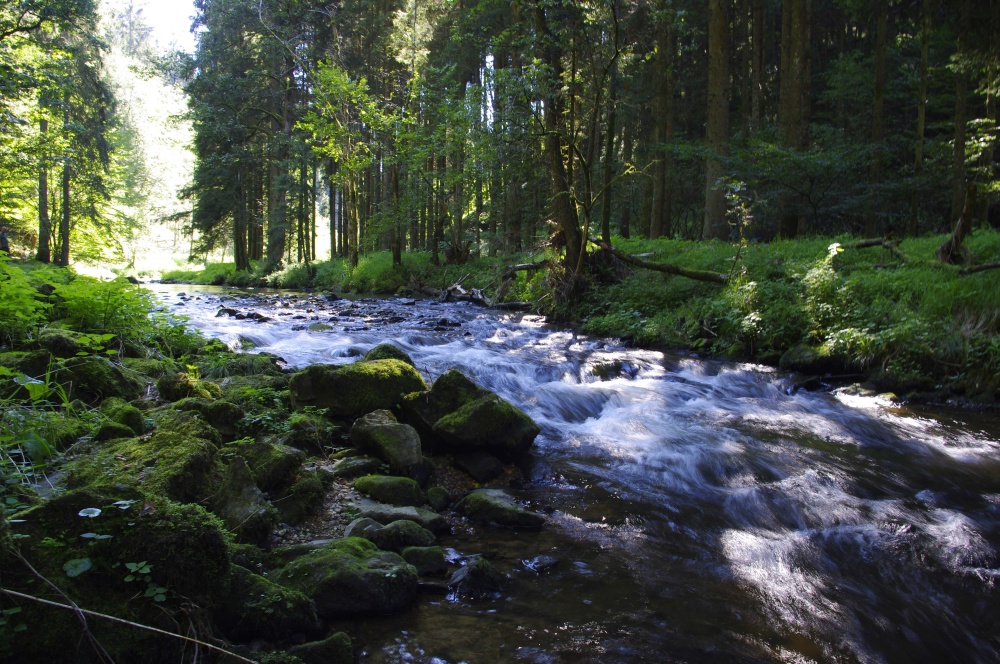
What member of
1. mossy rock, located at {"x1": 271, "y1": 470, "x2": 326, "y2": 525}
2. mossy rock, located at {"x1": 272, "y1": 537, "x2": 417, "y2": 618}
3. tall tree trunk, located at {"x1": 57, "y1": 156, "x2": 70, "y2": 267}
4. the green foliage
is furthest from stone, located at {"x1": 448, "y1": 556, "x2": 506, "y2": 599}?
tall tree trunk, located at {"x1": 57, "y1": 156, "x2": 70, "y2": 267}

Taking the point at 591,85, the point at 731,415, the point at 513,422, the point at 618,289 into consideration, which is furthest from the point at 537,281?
the point at 513,422

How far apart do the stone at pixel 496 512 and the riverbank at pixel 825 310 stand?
21.1 feet

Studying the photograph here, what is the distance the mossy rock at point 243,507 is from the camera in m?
3.66

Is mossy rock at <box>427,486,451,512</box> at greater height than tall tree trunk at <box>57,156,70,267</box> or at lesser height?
lesser

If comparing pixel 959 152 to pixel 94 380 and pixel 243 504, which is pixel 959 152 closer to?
pixel 243 504

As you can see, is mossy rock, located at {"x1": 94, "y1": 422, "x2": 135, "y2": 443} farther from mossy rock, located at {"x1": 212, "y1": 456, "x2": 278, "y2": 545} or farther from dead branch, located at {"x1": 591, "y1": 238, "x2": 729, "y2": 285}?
dead branch, located at {"x1": 591, "y1": 238, "x2": 729, "y2": 285}

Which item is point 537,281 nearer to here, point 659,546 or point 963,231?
point 963,231

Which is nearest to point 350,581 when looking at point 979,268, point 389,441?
point 389,441

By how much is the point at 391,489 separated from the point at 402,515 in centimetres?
38

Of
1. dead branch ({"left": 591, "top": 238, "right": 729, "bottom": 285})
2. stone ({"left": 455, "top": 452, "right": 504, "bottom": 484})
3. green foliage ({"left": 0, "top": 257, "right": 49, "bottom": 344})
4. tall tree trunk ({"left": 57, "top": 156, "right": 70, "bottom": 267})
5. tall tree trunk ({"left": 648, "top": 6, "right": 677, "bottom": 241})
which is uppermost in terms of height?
tall tree trunk ({"left": 648, "top": 6, "right": 677, "bottom": 241})

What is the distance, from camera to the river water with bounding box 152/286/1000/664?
3230 millimetres

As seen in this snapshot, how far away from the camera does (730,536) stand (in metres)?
4.57

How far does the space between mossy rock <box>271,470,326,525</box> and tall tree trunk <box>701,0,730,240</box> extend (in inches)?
567

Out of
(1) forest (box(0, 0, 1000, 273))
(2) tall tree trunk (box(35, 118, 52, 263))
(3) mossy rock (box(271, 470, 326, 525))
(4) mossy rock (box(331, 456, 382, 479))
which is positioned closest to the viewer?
(3) mossy rock (box(271, 470, 326, 525))
